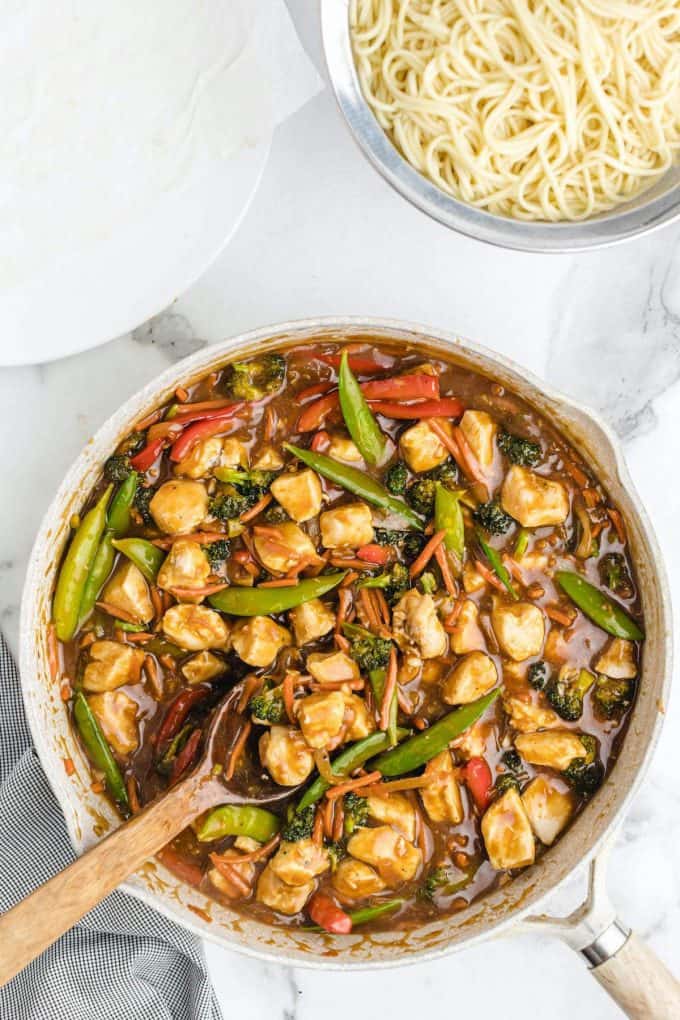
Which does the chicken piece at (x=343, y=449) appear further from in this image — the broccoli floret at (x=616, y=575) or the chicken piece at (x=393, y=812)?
the chicken piece at (x=393, y=812)

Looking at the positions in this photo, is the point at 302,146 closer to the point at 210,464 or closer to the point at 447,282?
the point at 447,282

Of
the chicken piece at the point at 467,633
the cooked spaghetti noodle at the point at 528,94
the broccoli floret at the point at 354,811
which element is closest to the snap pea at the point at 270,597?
the chicken piece at the point at 467,633

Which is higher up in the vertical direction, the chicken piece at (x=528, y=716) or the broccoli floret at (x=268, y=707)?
the broccoli floret at (x=268, y=707)

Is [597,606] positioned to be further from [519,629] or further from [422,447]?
[422,447]

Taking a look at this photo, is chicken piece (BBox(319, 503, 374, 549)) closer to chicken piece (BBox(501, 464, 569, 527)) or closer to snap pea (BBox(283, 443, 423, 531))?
snap pea (BBox(283, 443, 423, 531))

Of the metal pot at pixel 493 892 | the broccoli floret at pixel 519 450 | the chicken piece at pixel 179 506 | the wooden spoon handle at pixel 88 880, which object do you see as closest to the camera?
the wooden spoon handle at pixel 88 880

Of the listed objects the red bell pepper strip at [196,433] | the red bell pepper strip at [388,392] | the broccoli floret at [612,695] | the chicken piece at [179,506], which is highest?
the red bell pepper strip at [196,433]

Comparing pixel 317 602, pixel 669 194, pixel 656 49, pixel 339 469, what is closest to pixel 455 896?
pixel 317 602
